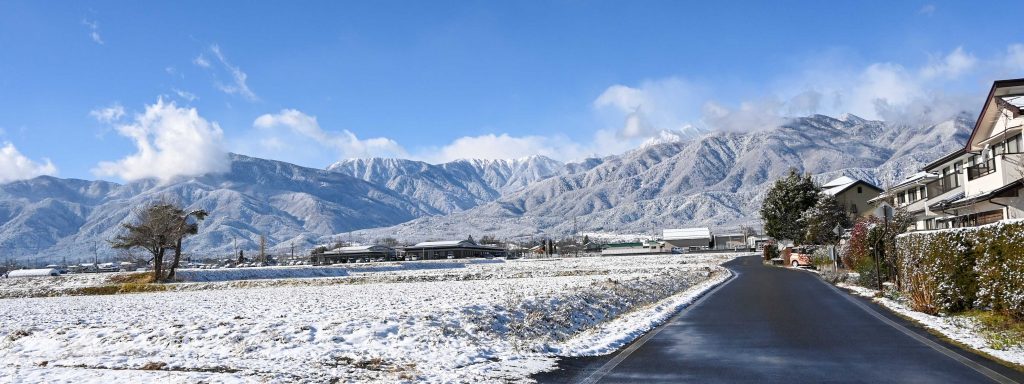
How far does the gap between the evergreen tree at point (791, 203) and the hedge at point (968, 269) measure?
52940mm

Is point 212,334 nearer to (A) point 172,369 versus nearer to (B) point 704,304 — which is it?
(A) point 172,369

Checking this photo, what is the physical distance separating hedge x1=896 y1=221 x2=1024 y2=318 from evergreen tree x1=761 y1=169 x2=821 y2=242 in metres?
52.9

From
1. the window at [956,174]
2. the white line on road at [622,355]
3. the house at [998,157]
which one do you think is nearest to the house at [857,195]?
the window at [956,174]

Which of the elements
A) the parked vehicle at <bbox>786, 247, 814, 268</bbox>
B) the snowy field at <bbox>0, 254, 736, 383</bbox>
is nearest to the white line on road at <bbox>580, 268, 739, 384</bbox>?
the snowy field at <bbox>0, 254, 736, 383</bbox>

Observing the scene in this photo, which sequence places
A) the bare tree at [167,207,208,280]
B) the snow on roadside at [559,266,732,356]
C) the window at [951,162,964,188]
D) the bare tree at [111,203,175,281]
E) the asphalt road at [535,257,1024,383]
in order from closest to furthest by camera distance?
the asphalt road at [535,257,1024,383]
the snow on roadside at [559,266,732,356]
the window at [951,162,964,188]
the bare tree at [111,203,175,281]
the bare tree at [167,207,208,280]

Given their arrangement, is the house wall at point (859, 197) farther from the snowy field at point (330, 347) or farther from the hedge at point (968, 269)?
the snowy field at point (330, 347)

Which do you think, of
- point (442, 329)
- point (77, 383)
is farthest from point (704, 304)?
point (77, 383)

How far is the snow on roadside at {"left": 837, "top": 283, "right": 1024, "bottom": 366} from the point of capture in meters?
11.6

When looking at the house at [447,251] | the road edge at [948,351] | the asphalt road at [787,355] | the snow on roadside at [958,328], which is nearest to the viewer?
the road edge at [948,351]

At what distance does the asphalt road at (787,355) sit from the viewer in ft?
33.7

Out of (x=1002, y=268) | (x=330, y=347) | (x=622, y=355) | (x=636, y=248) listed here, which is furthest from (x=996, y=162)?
(x=636, y=248)

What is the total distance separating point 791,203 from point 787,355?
64.5 meters

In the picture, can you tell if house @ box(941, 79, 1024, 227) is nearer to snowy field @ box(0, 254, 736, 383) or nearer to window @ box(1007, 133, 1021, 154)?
window @ box(1007, 133, 1021, 154)

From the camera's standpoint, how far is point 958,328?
14992 millimetres
